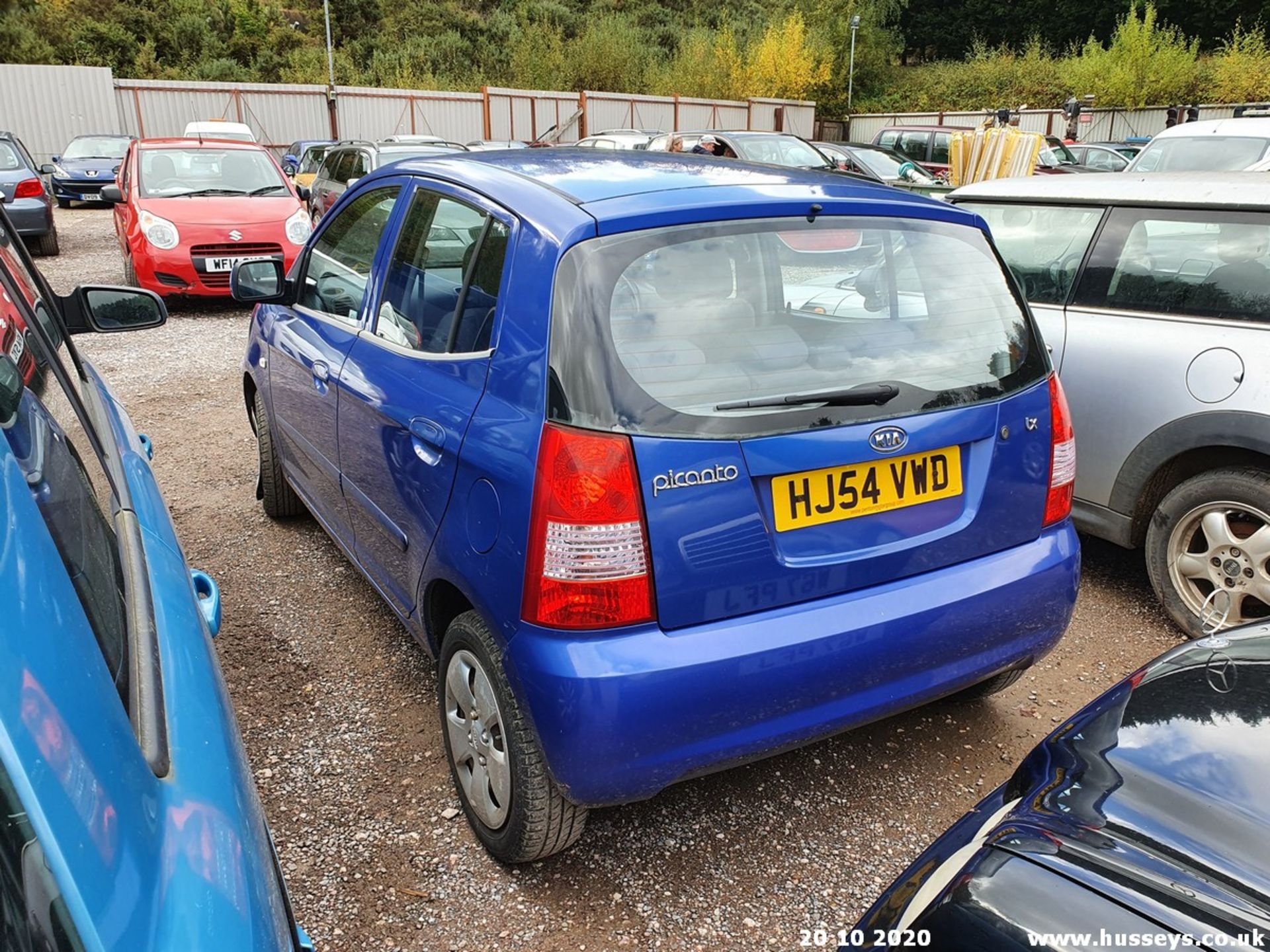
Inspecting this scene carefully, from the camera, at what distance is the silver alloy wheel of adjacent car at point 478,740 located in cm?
233

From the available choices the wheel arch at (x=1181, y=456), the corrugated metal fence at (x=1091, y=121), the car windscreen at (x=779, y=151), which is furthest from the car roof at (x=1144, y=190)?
the corrugated metal fence at (x=1091, y=121)

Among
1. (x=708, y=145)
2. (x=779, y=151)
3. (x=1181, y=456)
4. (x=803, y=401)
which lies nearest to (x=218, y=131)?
(x=708, y=145)

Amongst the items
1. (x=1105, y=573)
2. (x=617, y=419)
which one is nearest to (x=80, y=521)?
(x=617, y=419)

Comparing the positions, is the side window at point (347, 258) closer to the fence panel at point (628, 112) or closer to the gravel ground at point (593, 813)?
the gravel ground at point (593, 813)

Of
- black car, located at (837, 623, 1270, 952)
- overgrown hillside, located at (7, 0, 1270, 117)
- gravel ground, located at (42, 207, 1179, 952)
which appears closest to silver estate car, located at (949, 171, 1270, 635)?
gravel ground, located at (42, 207, 1179, 952)

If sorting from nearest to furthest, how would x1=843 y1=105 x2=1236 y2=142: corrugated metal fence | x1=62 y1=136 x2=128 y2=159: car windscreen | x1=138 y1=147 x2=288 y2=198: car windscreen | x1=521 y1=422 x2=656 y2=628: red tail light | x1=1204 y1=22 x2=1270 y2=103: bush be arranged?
x1=521 y1=422 x2=656 y2=628: red tail light < x1=138 y1=147 x2=288 y2=198: car windscreen < x1=62 y1=136 x2=128 y2=159: car windscreen < x1=843 y1=105 x2=1236 y2=142: corrugated metal fence < x1=1204 y1=22 x2=1270 y2=103: bush

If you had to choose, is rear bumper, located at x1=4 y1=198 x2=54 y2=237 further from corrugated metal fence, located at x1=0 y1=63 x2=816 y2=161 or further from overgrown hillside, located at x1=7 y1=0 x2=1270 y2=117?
overgrown hillside, located at x1=7 y1=0 x2=1270 y2=117

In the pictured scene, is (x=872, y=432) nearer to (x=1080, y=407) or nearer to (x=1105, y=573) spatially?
(x=1080, y=407)

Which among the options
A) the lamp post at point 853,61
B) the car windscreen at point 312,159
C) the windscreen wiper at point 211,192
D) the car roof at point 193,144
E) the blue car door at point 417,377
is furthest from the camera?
the lamp post at point 853,61

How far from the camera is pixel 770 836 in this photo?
2564 millimetres

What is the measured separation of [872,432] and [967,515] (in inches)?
15.4

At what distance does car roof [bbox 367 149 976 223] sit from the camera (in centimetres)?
235

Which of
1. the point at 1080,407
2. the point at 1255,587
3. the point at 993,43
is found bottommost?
the point at 1255,587

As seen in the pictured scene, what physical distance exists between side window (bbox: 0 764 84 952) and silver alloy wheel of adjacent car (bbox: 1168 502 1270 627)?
362 centimetres
